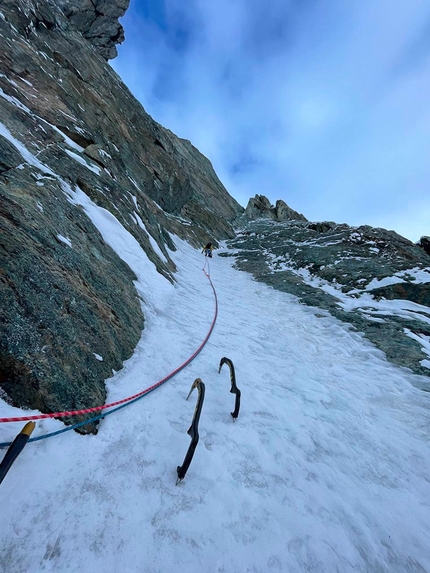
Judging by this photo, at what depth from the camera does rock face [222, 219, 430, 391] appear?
27.6 feet

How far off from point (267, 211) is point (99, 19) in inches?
1550

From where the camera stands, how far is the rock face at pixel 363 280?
8.40 m

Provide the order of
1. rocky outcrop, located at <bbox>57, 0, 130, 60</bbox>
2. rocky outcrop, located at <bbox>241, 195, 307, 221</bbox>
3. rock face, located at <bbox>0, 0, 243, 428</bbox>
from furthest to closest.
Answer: rocky outcrop, located at <bbox>241, 195, 307, 221</bbox> → rocky outcrop, located at <bbox>57, 0, 130, 60</bbox> → rock face, located at <bbox>0, 0, 243, 428</bbox>

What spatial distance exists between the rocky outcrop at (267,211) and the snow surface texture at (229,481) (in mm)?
49782

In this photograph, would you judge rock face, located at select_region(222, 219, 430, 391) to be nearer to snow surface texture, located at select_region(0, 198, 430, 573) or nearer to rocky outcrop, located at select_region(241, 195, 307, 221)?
snow surface texture, located at select_region(0, 198, 430, 573)

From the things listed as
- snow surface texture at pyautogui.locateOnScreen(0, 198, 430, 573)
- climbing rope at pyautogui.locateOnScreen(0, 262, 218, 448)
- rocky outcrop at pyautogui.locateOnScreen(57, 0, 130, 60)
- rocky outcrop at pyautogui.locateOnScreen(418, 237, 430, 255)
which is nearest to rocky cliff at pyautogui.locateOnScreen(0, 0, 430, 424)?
climbing rope at pyautogui.locateOnScreen(0, 262, 218, 448)

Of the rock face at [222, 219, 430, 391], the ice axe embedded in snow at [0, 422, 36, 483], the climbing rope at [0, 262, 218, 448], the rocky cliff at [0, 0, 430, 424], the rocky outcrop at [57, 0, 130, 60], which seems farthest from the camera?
the rocky outcrop at [57, 0, 130, 60]

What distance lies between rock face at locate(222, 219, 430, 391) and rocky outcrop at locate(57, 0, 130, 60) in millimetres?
39836

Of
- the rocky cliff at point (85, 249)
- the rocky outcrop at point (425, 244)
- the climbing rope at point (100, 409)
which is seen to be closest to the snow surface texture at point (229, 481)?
the climbing rope at point (100, 409)

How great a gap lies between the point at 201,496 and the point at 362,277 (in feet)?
47.6

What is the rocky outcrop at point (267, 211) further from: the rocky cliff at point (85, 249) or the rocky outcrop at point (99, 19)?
the rocky outcrop at point (99, 19)

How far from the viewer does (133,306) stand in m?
5.81

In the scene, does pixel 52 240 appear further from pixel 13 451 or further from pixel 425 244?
pixel 425 244

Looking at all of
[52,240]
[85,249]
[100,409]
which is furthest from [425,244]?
[100,409]
